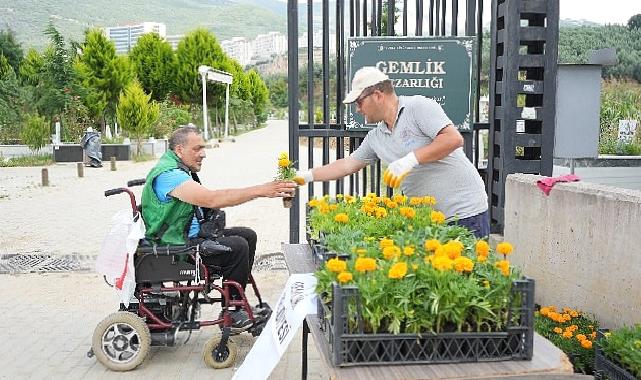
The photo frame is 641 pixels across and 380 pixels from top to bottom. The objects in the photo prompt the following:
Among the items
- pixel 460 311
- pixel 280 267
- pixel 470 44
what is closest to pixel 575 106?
pixel 470 44

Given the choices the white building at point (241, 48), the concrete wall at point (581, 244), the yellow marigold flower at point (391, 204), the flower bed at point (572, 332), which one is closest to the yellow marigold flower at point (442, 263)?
the yellow marigold flower at point (391, 204)

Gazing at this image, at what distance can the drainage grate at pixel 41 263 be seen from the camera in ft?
26.7

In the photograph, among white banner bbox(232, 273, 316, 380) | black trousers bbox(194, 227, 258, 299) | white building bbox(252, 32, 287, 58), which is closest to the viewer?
white banner bbox(232, 273, 316, 380)

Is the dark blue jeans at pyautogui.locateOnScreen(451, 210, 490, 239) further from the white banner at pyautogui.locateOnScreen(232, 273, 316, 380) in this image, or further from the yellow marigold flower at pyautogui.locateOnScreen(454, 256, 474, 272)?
the yellow marigold flower at pyautogui.locateOnScreen(454, 256, 474, 272)

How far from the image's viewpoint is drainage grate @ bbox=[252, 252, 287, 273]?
8.07 m

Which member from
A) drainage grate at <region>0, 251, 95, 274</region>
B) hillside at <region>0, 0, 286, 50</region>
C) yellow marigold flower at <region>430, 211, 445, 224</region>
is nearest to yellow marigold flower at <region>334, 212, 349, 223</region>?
yellow marigold flower at <region>430, 211, 445, 224</region>

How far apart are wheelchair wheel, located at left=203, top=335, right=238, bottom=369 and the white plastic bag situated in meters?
0.62

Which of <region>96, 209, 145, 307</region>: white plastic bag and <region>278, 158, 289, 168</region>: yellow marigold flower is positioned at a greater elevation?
<region>278, 158, 289, 168</region>: yellow marigold flower

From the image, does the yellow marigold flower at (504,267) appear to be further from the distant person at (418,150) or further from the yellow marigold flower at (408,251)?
the distant person at (418,150)

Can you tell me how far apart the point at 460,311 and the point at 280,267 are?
585 cm

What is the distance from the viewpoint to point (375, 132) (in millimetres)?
4379

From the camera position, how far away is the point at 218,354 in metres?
4.87

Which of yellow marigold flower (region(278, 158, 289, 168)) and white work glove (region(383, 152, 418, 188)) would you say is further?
yellow marigold flower (region(278, 158, 289, 168))

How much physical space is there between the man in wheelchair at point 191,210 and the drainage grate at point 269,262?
3.08m
